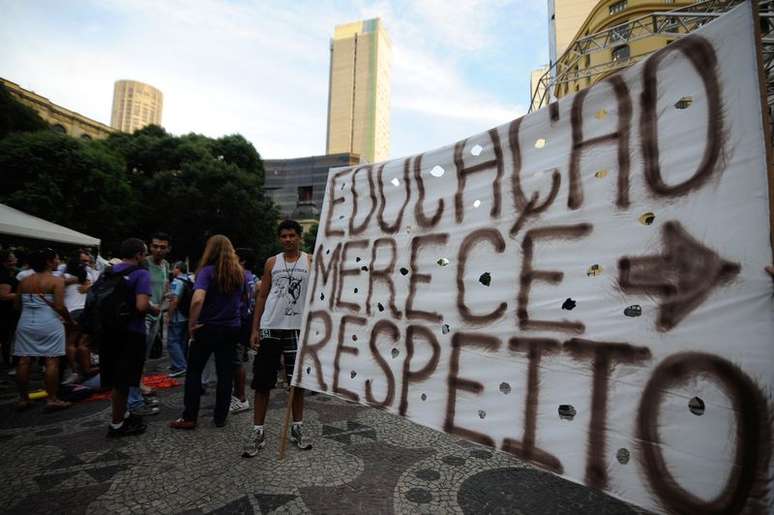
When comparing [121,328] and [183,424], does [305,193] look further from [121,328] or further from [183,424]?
[183,424]

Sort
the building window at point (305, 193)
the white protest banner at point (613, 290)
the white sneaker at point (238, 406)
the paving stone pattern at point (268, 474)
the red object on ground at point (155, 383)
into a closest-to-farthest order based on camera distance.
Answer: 1. the white protest banner at point (613, 290)
2. the paving stone pattern at point (268, 474)
3. the white sneaker at point (238, 406)
4. the red object on ground at point (155, 383)
5. the building window at point (305, 193)

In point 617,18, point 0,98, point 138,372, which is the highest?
point 617,18

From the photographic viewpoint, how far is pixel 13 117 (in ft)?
79.7

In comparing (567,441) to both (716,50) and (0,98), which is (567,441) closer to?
(716,50)

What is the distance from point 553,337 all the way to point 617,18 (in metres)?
26.2

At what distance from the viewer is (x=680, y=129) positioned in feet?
4.90

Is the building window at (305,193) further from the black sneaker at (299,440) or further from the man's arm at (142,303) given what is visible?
the black sneaker at (299,440)

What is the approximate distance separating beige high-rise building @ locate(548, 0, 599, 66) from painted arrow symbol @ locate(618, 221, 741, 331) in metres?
37.4

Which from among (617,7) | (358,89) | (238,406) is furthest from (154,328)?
(358,89)

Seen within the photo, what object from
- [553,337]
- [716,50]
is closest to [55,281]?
[553,337]

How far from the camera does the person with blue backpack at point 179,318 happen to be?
16.5 feet

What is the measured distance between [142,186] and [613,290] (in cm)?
2743

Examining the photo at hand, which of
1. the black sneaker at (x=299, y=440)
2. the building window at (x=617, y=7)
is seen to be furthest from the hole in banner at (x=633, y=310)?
the building window at (x=617, y=7)

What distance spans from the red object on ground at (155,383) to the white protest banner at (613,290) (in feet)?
11.9
